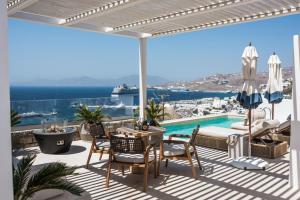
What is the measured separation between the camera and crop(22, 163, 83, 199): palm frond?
269 cm

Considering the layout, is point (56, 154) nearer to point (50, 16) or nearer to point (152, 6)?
point (50, 16)

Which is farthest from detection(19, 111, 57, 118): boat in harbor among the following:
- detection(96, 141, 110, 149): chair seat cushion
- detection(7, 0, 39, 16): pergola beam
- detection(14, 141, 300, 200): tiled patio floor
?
detection(96, 141, 110, 149): chair seat cushion

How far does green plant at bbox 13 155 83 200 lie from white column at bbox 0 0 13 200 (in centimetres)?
100

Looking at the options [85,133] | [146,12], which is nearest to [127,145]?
[146,12]

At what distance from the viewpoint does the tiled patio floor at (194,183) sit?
460 cm

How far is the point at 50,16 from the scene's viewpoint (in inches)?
311

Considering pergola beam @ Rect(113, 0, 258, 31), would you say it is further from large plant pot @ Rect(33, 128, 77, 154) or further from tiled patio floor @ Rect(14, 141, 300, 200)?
large plant pot @ Rect(33, 128, 77, 154)

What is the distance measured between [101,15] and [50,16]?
137cm

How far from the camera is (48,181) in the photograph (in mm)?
2797

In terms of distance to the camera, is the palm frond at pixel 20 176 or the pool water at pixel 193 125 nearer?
the palm frond at pixel 20 176

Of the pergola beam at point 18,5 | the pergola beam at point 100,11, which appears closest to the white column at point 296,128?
the pergola beam at point 100,11

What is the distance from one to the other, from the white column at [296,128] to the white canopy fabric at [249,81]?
53.0 inches

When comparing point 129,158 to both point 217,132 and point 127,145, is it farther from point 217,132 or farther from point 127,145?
point 217,132

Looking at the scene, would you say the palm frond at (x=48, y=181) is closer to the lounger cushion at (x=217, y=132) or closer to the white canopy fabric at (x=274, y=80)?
the lounger cushion at (x=217, y=132)
